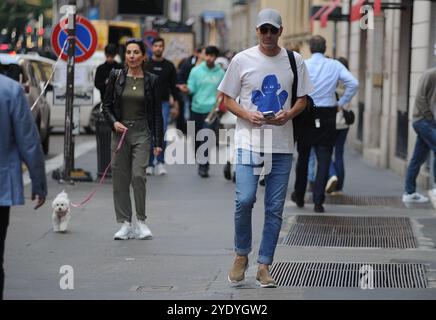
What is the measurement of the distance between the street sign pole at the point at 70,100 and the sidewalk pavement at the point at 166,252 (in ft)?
1.82

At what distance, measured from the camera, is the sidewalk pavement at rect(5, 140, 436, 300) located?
8289mm

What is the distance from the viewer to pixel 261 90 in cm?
847

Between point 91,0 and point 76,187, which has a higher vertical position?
point 91,0

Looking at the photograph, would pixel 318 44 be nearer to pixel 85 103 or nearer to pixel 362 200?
pixel 362 200

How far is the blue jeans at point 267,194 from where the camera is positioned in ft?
27.7

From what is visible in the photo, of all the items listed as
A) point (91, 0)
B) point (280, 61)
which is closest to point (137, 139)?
point (280, 61)

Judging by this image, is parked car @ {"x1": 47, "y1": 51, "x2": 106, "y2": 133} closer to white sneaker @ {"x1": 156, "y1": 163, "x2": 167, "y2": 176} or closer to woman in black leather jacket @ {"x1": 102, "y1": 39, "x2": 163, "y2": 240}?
white sneaker @ {"x1": 156, "y1": 163, "x2": 167, "y2": 176}

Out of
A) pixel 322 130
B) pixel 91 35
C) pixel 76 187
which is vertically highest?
pixel 91 35

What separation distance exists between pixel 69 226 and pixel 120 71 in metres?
1.86

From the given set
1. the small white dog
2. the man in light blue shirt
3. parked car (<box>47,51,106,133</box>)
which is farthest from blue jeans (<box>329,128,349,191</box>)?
the small white dog

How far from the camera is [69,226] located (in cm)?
1188

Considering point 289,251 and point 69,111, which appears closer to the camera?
point 289,251
